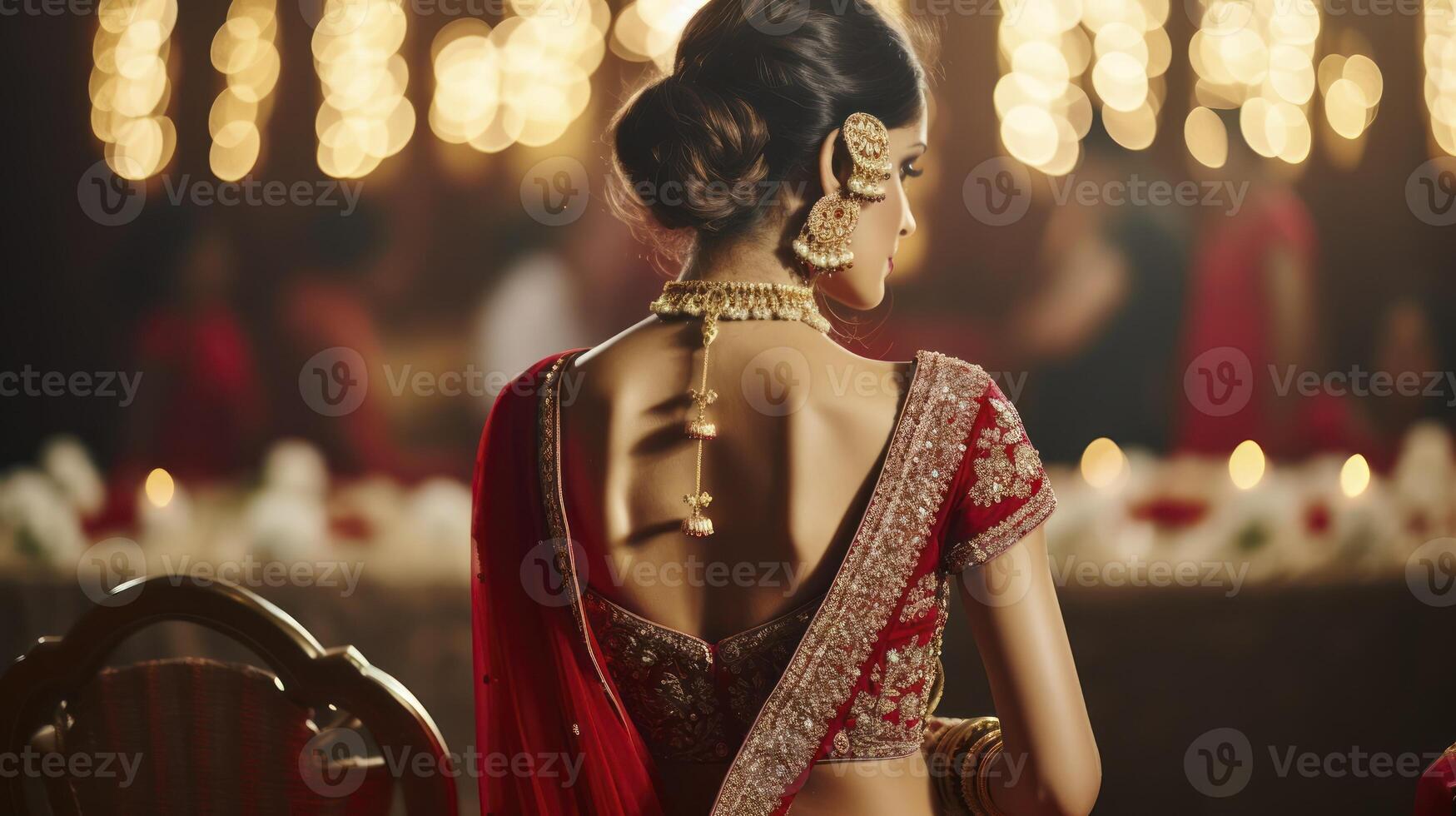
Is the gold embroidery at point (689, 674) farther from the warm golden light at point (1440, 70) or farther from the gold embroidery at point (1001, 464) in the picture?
the warm golden light at point (1440, 70)

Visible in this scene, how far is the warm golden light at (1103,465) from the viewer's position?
2.44 m

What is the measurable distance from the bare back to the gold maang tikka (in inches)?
3.0

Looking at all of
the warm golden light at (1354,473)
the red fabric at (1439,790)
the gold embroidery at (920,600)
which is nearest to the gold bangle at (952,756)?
the gold embroidery at (920,600)

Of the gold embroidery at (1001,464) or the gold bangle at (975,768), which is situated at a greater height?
the gold embroidery at (1001,464)

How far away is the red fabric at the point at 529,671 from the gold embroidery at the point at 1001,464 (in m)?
0.39

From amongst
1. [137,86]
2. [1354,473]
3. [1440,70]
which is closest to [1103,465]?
[1354,473]

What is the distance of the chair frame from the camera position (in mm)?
875

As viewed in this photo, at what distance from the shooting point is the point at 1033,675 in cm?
93

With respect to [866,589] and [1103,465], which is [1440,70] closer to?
[1103,465]

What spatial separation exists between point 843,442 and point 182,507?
214 cm

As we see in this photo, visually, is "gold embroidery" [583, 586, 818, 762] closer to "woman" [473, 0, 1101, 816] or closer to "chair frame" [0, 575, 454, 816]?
"woman" [473, 0, 1101, 816]

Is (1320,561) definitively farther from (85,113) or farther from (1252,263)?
(85,113)

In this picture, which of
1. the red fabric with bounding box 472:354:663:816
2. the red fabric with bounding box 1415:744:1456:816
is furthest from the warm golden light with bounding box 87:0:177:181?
the red fabric with bounding box 1415:744:1456:816

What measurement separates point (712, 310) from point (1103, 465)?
171 centimetres
